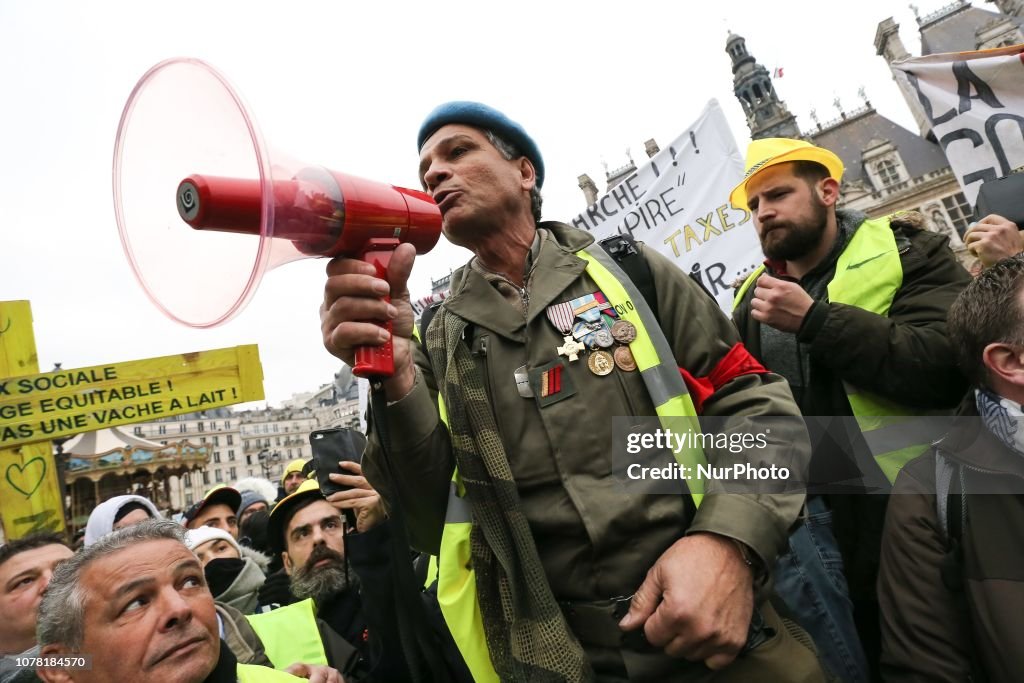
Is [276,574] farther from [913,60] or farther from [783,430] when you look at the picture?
[913,60]

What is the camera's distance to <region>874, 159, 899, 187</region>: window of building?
134ft

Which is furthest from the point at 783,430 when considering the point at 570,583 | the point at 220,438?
the point at 220,438

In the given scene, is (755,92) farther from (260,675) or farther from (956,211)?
(260,675)

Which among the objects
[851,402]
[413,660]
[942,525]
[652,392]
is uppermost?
[652,392]

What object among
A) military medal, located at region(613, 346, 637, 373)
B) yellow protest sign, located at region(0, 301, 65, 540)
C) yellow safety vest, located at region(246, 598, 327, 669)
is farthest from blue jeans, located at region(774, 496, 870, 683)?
yellow protest sign, located at region(0, 301, 65, 540)

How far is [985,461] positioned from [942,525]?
0.79 feet

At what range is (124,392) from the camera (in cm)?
508

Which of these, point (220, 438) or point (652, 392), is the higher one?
point (220, 438)

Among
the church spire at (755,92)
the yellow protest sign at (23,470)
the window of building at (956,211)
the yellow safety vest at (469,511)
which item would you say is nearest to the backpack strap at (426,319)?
the yellow safety vest at (469,511)

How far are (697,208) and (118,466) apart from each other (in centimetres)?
2765

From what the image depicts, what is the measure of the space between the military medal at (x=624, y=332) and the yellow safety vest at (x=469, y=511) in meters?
Answer: 0.01

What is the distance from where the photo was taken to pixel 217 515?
584 cm

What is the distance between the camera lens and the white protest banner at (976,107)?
383cm

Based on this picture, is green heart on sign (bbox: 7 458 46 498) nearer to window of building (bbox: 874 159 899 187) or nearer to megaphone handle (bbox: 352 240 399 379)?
megaphone handle (bbox: 352 240 399 379)
